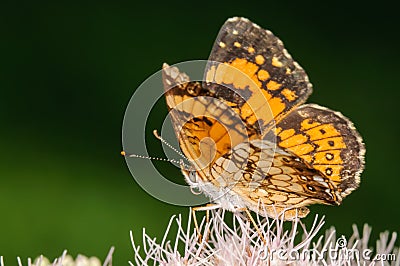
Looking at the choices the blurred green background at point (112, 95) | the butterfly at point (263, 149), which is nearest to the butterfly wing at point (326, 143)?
the butterfly at point (263, 149)

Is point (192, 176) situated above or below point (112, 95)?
below

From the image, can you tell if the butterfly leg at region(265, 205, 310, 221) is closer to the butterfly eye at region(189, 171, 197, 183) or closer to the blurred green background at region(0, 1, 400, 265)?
the butterfly eye at region(189, 171, 197, 183)

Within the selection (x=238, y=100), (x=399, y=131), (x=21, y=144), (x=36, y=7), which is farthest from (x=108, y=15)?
(x=238, y=100)

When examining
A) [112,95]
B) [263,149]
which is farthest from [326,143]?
[112,95]

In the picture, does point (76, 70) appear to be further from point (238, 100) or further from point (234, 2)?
Result: point (238, 100)

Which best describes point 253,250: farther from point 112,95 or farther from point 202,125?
point 112,95

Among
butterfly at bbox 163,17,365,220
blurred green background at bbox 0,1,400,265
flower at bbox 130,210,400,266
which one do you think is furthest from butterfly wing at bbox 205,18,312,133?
blurred green background at bbox 0,1,400,265

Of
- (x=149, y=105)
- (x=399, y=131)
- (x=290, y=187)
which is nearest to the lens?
(x=290, y=187)

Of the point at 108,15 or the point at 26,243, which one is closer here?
the point at 26,243
